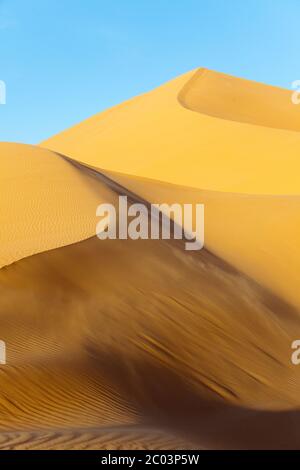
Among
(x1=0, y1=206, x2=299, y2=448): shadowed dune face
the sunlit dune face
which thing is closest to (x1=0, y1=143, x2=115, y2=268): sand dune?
(x1=0, y1=206, x2=299, y2=448): shadowed dune face

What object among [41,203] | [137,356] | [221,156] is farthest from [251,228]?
[221,156]

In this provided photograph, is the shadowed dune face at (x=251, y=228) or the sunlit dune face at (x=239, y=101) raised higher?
the sunlit dune face at (x=239, y=101)

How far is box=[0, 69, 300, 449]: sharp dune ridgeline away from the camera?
24.4 feet

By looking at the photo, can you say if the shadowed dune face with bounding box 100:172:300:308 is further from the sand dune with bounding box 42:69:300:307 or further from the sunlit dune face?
the sunlit dune face

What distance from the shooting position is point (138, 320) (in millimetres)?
10102

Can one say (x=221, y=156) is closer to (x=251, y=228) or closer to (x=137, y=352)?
(x=251, y=228)

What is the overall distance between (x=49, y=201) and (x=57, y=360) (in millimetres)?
7128

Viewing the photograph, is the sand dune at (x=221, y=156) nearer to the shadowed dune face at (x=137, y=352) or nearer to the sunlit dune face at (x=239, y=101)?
the sunlit dune face at (x=239, y=101)

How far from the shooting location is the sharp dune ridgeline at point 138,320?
744 cm

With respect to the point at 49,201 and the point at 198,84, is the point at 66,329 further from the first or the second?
the point at 198,84

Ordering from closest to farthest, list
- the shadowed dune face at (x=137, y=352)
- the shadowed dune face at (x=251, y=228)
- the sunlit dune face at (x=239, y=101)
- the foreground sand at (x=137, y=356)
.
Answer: the foreground sand at (x=137, y=356) < the shadowed dune face at (x=137, y=352) < the shadowed dune face at (x=251, y=228) < the sunlit dune face at (x=239, y=101)

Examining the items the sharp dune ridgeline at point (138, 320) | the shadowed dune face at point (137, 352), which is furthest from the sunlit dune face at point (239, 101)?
the shadowed dune face at point (137, 352)

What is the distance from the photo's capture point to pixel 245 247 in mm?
17578
